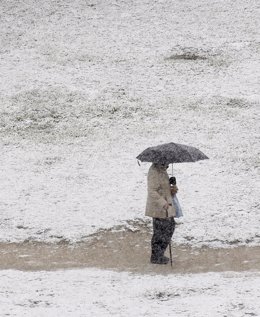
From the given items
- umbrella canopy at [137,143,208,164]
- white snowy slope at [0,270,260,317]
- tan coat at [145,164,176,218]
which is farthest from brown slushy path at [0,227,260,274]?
umbrella canopy at [137,143,208,164]

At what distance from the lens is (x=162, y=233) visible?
13.2m

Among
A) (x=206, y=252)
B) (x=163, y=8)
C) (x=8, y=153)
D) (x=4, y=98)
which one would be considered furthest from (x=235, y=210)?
(x=163, y=8)

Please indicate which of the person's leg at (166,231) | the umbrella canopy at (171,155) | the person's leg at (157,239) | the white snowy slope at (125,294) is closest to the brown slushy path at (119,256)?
the person's leg at (157,239)

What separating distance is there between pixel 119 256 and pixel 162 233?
1646mm

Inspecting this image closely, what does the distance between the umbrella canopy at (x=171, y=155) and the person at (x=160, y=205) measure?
0.41 metres

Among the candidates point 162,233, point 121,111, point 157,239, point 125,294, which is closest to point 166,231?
point 162,233

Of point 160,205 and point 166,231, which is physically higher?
point 160,205

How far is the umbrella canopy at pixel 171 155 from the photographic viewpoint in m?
12.5

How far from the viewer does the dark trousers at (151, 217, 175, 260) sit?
13148 millimetres

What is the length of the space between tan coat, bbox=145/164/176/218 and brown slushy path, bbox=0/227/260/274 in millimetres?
1180

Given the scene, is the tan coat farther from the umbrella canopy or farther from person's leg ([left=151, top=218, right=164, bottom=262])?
the umbrella canopy

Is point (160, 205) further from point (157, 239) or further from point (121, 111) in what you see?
point (121, 111)

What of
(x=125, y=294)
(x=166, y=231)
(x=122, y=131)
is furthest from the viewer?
(x=122, y=131)

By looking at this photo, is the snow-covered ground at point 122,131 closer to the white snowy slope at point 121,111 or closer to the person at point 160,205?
the white snowy slope at point 121,111
